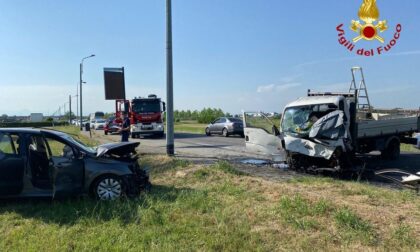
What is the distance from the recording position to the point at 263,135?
1179cm

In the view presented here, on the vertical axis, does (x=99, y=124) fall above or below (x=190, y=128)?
above

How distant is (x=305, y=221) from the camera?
5371mm

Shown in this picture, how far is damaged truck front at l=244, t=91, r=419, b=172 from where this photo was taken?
9922 millimetres

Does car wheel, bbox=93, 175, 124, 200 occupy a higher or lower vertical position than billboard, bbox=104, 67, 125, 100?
lower

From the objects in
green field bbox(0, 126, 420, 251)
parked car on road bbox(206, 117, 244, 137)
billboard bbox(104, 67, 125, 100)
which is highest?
billboard bbox(104, 67, 125, 100)

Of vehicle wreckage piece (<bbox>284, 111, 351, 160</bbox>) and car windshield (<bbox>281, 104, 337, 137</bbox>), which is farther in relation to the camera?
car windshield (<bbox>281, 104, 337, 137</bbox>)

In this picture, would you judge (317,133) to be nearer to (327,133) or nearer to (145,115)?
(327,133)

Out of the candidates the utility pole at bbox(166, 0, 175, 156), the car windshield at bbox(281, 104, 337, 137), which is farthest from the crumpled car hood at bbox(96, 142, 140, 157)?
the utility pole at bbox(166, 0, 175, 156)

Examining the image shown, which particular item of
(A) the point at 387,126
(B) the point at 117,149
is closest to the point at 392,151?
(A) the point at 387,126

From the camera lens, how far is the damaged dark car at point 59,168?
6895 millimetres

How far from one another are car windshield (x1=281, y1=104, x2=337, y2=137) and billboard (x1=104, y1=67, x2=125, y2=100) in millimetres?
20447

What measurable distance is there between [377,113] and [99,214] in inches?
439

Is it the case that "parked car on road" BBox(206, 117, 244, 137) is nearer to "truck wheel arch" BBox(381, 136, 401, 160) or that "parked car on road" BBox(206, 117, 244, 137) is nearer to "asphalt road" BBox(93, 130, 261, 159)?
"asphalt road" BBox(93, 130, 261, 159)

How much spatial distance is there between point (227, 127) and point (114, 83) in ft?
30.1
